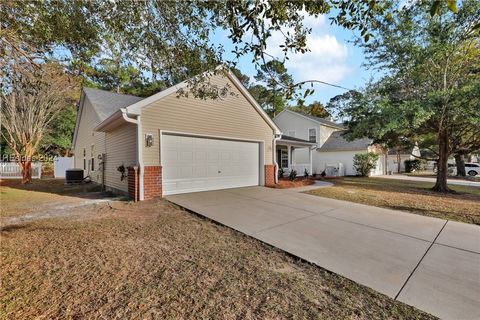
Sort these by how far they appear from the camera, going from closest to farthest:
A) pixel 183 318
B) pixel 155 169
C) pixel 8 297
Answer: pixel 183 318
pixel 8 297
pixel 155 169

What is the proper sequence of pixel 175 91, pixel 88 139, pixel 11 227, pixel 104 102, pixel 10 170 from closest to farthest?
pixel 11 227 < pixel 175 91 < pixel 104 102 < pixel 88 139 < pixel 10 170

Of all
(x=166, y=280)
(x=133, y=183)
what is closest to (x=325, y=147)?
(x=133, y=183)

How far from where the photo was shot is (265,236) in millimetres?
4238

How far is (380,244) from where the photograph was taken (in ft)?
12.8

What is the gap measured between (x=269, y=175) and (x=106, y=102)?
9821mm

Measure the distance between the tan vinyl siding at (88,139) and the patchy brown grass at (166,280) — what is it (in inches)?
318

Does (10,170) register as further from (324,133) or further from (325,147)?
(324,133)

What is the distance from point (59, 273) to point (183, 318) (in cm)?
193

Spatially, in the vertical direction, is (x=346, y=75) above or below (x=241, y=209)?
above

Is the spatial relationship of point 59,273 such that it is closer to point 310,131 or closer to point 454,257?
point 454,257

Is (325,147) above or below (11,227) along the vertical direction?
above

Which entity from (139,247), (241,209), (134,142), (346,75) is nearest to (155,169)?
(134,142)

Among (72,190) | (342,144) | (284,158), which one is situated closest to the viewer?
(72,190)

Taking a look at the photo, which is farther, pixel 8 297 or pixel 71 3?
pixel 71 3
